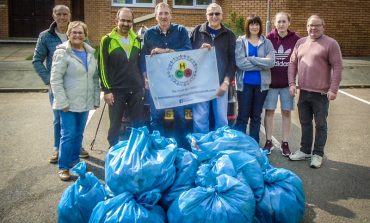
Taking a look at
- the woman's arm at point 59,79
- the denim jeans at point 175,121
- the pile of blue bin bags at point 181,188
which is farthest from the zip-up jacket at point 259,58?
the woman's arm at point 59,79

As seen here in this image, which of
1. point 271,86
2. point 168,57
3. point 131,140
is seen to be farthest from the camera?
point 271,86

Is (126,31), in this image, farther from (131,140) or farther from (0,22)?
(0,22)

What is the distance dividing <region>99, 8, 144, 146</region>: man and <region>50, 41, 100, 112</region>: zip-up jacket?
0.13 meters

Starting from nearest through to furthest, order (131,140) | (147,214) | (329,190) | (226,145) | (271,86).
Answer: (147,214)
(131,140)
(226,145)
(329,190)
(271,86)

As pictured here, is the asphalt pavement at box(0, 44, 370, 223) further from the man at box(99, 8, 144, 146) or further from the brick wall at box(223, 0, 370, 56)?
the brick wall at box(223, 0, 370, 56)

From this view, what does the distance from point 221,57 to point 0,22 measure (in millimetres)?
14136

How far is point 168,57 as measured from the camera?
5.03 metres

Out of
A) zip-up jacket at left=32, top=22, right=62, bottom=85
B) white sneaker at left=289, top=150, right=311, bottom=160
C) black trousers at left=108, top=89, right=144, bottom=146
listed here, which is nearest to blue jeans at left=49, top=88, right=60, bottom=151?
zip-up jacket at left=32, top=22, right=62, bottom=85

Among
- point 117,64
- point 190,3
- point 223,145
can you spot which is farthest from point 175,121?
point 190,3

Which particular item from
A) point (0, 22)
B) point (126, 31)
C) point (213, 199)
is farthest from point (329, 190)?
point (0, 22)

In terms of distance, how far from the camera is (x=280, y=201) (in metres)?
3.61

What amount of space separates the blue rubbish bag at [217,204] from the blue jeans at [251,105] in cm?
212

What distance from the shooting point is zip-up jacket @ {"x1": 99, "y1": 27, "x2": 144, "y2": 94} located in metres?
4.93

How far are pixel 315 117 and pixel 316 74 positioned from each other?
569 millimetres
